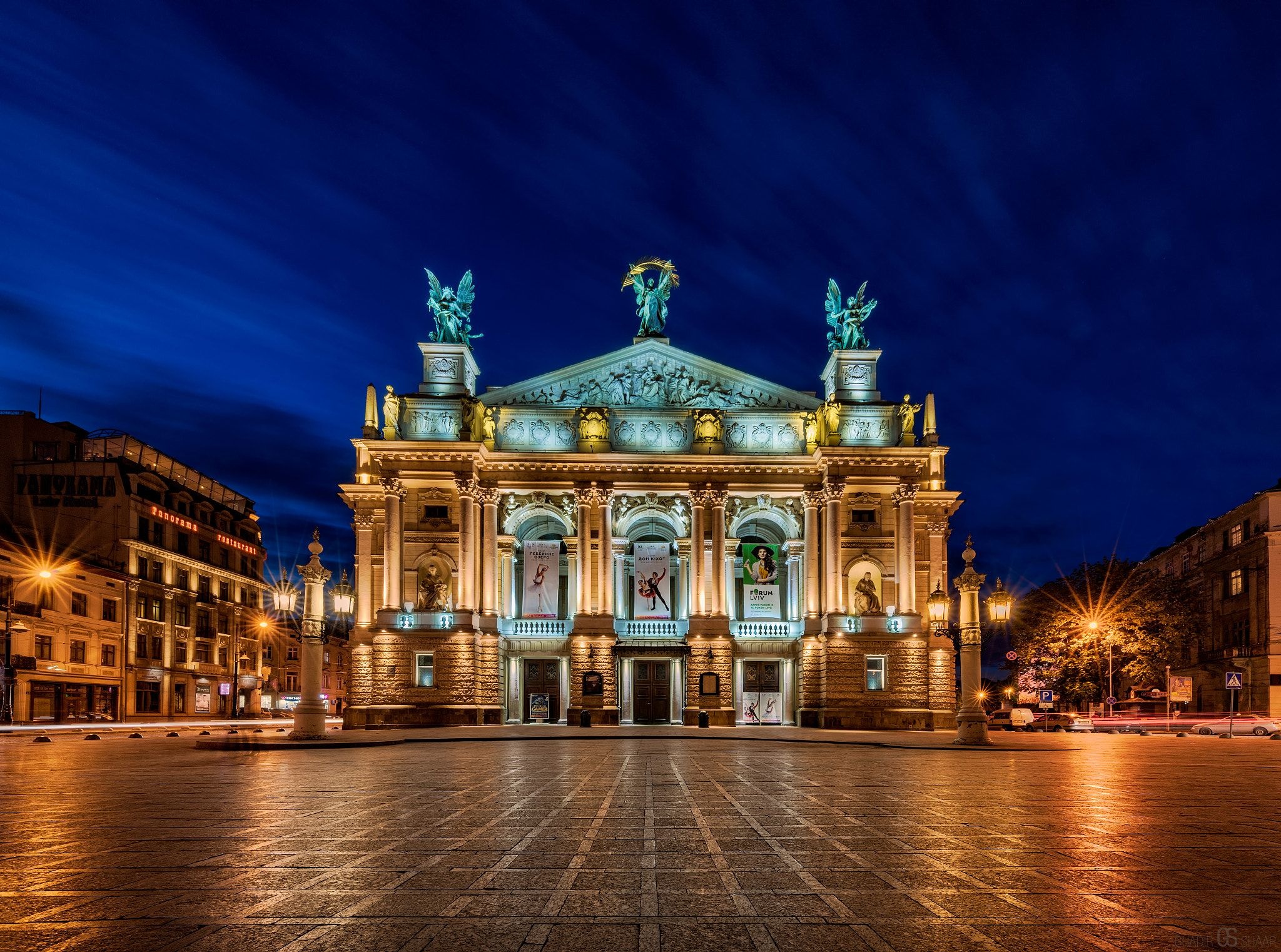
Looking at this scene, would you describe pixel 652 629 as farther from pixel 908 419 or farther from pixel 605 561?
pixel 908 419

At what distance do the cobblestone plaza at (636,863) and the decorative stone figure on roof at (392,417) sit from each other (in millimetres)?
37579

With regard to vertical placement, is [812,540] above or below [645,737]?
above

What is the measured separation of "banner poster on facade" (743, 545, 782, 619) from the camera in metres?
56.9

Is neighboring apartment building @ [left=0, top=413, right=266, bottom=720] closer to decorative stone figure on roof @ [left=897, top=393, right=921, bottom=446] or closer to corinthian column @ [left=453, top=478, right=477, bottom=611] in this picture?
corinthian column @ [left=453, top=478, right=477, bottom=611]

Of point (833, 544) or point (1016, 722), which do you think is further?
point (833, 544)

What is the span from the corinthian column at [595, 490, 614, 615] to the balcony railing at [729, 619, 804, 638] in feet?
22.9

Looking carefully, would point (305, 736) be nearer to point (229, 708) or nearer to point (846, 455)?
point (846, 455)

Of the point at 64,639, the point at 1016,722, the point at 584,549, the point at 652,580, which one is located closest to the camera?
the point at 1016,722

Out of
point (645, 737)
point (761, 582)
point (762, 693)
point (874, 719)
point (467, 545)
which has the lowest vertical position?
point (874, 719)

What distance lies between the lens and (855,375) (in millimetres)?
58469

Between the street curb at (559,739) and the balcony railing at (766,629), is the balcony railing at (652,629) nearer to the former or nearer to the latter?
the balcony railing at (766,629)

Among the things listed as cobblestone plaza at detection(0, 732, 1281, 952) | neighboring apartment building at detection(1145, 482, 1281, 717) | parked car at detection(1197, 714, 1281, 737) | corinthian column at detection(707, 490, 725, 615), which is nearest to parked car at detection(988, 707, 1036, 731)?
parked car at detection(1197, 714, 1281, 737)

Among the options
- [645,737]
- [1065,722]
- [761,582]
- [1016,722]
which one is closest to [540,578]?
[761,582]

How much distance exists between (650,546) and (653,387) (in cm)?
924
